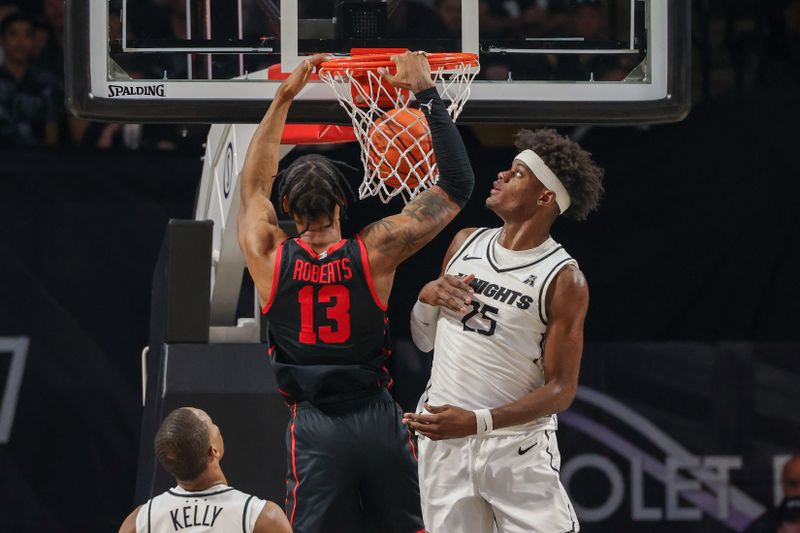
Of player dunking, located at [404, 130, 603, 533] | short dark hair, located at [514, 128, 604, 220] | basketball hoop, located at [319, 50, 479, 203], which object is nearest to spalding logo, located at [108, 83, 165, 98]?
basketball hoop, located at [319, 50, 479, 203]

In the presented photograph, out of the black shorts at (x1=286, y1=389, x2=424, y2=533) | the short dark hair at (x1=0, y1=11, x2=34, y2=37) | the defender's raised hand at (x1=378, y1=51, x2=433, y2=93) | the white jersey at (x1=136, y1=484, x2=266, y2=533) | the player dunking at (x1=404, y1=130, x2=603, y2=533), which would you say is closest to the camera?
the white jersey at (x1=136, y1=484, x2=266, y2=533)

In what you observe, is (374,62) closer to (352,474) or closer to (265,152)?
(265,152)

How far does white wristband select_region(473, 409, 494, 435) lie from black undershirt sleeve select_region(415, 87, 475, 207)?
2.19 ft

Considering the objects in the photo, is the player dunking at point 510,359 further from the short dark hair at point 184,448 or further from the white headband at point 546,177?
the short dark hair at point 184,448

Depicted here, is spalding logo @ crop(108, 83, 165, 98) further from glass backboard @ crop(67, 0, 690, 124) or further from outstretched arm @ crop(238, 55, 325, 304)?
outstretched arm @ crop(238, 55, 325, 304)

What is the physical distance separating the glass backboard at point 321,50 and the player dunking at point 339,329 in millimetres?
444

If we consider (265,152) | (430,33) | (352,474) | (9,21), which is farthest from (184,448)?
(9,21)

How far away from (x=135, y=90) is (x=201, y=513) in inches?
60.5

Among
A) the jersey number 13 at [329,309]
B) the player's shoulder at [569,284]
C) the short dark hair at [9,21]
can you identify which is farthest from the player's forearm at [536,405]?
the short dark hair at [9,21]

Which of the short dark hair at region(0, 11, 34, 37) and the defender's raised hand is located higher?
the short dark hair at region(0, 11, 34, 37)

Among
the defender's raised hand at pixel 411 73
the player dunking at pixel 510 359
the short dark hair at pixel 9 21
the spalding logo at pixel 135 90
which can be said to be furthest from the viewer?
the short dark hair at pixel 9 21

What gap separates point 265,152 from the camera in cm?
445

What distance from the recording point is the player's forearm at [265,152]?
14.6 feet

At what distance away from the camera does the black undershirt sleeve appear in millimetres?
4367
